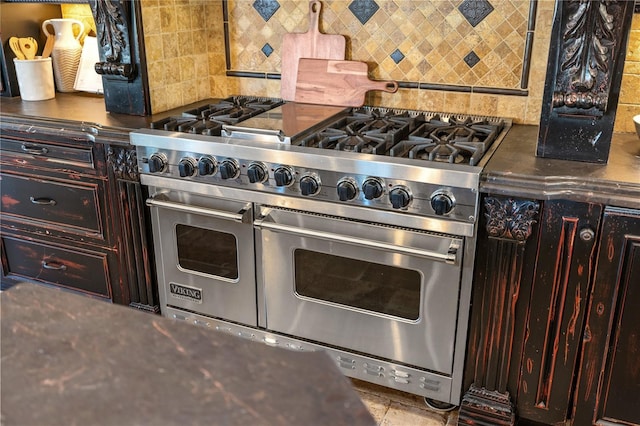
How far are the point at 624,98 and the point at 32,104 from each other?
251 centimetres

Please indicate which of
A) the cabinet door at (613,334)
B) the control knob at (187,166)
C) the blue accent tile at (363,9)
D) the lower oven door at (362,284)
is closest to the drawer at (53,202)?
the control knob at (187,166)

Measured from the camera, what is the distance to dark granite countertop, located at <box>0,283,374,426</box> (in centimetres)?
78

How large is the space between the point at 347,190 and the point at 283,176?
→ 0.78ft

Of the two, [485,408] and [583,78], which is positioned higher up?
[583,78]

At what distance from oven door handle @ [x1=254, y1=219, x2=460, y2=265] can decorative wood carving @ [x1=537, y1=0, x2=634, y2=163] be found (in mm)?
444

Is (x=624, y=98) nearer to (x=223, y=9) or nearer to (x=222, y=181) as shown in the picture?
(x=222, y=181)

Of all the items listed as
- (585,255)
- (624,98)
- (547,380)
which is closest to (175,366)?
(585,255)

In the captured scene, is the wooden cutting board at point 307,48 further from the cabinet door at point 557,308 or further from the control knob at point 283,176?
the cabinet door at point 557,308

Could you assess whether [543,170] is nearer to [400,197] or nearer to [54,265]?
[400,197]

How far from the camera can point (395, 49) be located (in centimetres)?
249

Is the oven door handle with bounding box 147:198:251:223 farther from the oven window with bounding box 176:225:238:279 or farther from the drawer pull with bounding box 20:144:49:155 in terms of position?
the drawer pull with bounding box 20:144:49:155

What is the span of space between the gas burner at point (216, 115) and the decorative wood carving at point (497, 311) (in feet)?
3.52

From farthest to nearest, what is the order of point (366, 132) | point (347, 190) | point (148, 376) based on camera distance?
point (366, 132)
point (347, 190)
point (148, 376)

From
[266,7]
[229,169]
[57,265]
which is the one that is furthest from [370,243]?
[57,265]
